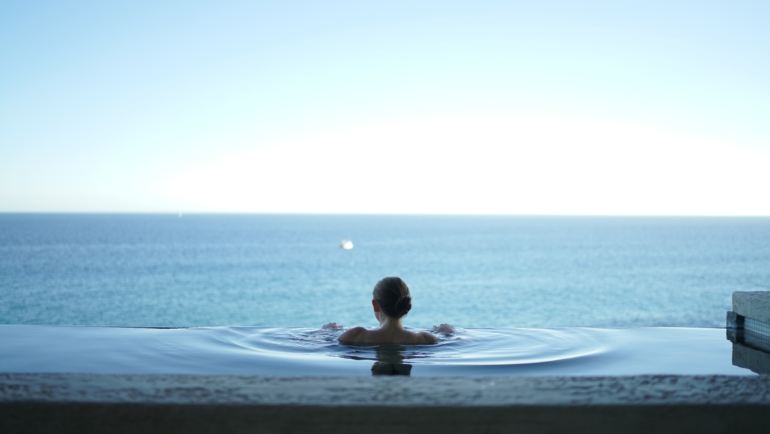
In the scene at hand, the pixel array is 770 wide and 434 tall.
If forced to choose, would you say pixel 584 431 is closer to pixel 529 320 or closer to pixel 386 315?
pixel 386 315

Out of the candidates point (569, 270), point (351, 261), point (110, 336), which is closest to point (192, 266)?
point (351, 261)

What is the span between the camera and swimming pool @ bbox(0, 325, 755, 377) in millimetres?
5270

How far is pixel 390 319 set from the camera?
6266 millimetres

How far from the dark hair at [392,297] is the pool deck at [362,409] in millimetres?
4118

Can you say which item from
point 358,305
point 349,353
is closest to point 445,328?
point 349,353

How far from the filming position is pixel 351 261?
62.6 metres

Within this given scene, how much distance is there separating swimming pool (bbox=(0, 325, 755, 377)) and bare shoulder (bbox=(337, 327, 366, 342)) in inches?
3.2

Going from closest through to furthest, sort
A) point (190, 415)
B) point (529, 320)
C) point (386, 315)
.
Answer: point (190, 415) < point (386, 315) < point (529, 320)

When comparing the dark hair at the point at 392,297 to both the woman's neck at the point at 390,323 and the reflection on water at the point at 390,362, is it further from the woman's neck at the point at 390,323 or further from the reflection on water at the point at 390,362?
the reflection on water at the point at 390,362

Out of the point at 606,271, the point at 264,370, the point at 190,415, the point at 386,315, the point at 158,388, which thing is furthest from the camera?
the point at 606,271

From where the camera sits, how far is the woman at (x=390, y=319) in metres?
6.08

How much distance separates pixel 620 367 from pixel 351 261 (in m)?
57.5

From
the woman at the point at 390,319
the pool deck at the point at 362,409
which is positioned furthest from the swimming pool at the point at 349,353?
the pool deck at the point at 362,409

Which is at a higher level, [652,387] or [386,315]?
[652,387]
